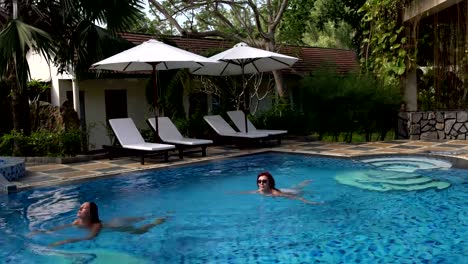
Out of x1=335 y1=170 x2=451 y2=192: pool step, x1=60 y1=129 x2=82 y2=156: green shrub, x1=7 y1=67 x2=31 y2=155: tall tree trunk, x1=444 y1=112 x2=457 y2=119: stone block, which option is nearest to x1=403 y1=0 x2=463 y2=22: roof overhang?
x1=444 y1=112 x2=457 y2=119: stone block

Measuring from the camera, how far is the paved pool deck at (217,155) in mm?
9876

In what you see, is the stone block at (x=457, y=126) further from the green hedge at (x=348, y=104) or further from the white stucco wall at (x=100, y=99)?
the white stucco wall at (x=100, y=99)

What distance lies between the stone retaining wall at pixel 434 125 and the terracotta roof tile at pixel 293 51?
9.44ft

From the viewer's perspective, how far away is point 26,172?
10.5m

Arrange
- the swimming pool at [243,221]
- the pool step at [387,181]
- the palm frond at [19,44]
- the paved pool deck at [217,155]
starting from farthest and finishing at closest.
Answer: the palm frond at [19,44] < the paved pool deck at [217,155] < the pool step at [387,181] < the swimming pool at [243,221]

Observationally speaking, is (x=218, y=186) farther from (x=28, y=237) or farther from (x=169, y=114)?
(x=169, y=114)

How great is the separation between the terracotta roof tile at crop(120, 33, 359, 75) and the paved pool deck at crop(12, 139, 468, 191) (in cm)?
333

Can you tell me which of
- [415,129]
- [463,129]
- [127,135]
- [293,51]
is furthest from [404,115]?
[127,135]

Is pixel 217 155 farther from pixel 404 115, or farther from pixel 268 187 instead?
pixel 404 115

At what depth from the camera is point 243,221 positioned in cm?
713

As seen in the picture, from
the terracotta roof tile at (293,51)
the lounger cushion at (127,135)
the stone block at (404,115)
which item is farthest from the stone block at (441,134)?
the lounger cushion at (127,135)

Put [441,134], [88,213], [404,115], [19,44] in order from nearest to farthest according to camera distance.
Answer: [88,213], [19,44], [441,134], [404,115]

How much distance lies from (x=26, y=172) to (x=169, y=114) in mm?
5801

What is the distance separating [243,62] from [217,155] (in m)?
3.23
